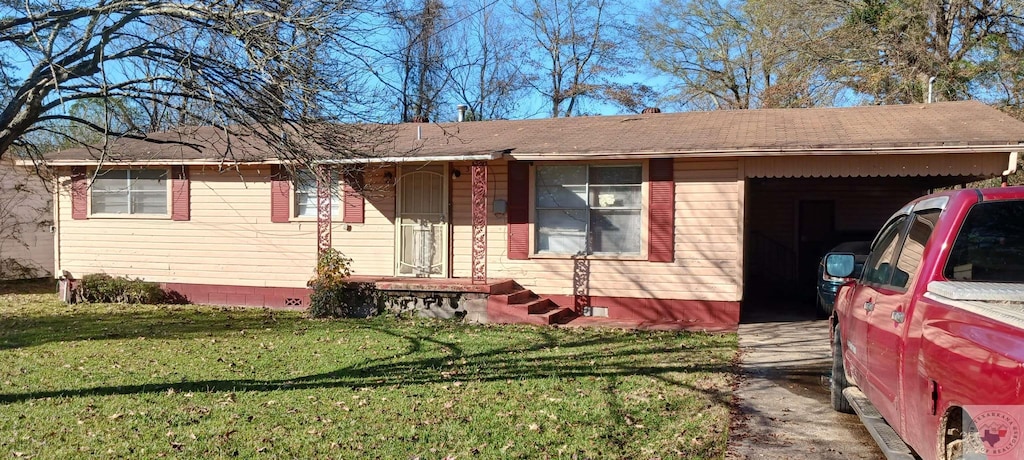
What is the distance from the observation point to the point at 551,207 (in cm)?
1198

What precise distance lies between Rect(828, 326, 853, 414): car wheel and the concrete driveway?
0.23ft

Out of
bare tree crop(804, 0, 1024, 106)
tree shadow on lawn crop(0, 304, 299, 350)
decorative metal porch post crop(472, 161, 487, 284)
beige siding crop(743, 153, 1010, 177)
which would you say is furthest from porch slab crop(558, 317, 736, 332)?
bare tree crop(804, 0, 1024, 106)

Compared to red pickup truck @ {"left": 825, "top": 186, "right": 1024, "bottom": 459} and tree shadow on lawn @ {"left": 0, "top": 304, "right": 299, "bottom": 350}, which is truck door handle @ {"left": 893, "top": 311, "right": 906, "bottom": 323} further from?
tree shadow on lawn @ {"left": 0, "top": 304, "right": 299, "bottom": 350}

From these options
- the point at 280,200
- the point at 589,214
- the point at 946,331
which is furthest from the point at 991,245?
the point at 280,200

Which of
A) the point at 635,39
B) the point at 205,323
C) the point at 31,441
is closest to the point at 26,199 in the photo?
the point at 205,323

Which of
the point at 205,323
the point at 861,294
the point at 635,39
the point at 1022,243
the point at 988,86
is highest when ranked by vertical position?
the point at 635,39

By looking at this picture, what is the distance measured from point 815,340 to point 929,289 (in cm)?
678

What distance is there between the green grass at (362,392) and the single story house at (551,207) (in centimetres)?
144

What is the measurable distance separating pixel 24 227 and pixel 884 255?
20788 mm

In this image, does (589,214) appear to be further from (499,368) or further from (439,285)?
(499,368)

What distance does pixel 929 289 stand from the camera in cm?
336

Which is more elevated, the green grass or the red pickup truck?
the red pickup truck

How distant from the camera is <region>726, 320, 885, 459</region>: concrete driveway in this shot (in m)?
5.04

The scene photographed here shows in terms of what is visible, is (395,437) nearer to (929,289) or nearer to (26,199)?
(929,289)
